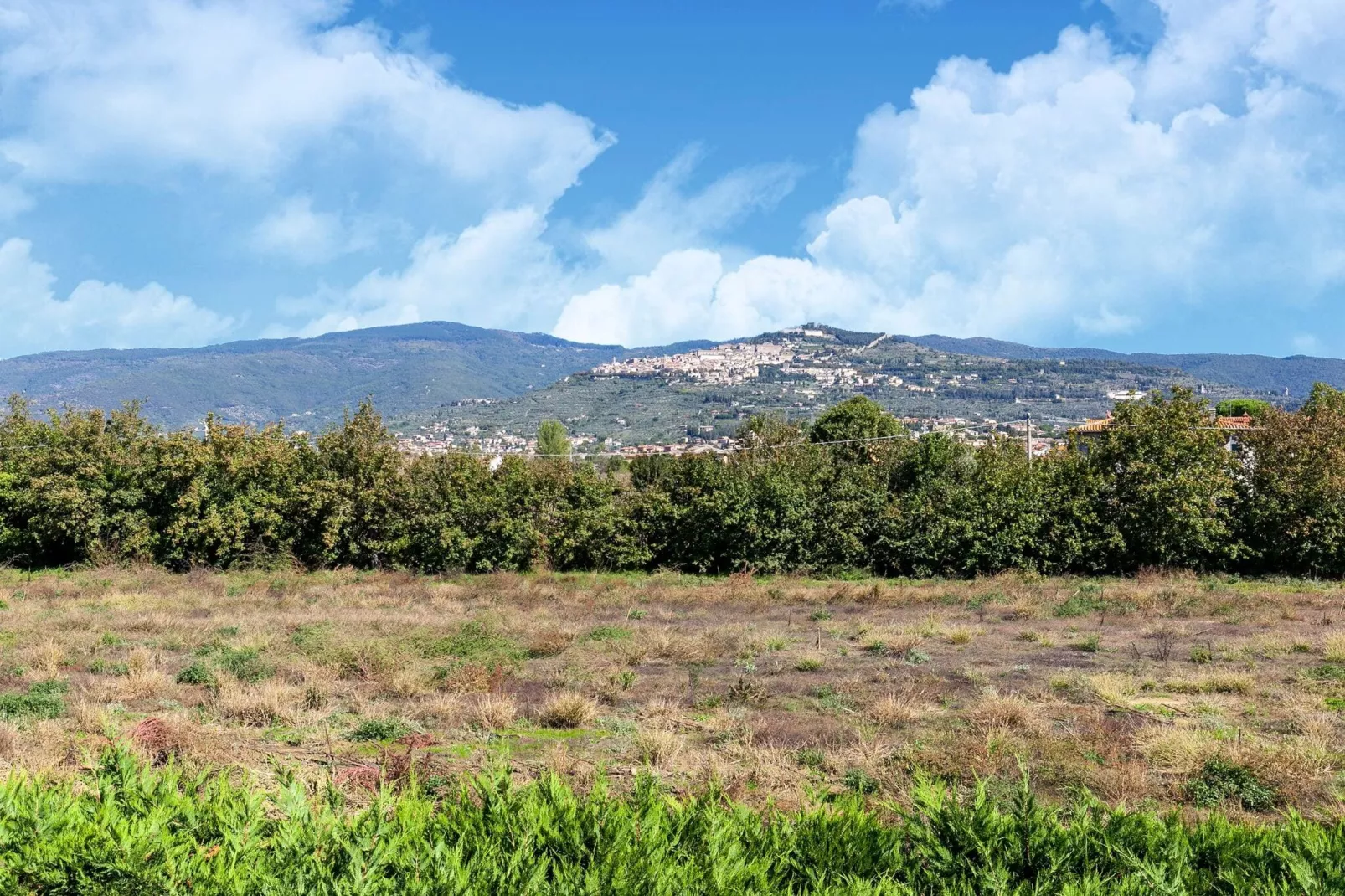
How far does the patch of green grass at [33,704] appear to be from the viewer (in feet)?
29.4

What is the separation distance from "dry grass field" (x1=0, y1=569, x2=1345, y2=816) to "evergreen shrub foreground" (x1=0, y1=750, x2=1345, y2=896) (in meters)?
0.78

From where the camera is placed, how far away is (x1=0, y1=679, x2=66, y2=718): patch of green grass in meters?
8.97

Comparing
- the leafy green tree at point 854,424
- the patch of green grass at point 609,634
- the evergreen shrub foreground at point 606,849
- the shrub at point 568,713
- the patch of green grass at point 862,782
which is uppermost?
the leafy green tree at point 854,424

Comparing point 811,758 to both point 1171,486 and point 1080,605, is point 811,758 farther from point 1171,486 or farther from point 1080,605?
point 1171,486

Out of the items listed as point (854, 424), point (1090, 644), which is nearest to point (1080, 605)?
point (1090, 644)

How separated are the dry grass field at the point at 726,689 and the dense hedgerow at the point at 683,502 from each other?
11.7 ft

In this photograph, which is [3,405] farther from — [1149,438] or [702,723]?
[1149,438]

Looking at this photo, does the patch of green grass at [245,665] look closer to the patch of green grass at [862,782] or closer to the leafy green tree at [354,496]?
the patch of green grass at [862,782]

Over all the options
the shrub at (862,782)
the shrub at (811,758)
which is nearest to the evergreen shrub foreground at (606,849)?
the shrub at (862,782)

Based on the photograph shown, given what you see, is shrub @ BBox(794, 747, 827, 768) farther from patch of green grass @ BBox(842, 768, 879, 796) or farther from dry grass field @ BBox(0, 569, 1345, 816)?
patch of green grass @ BBox(842, 768, 879, 796)

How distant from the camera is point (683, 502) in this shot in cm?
2489

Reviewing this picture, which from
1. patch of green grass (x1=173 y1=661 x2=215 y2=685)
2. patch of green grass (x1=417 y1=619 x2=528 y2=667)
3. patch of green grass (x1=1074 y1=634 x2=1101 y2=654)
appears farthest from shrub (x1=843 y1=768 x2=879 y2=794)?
patch of green grass (x1=173 y1=661 x2=215 y2=685)

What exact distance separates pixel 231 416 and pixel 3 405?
161 m

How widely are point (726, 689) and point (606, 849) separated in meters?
6.35
